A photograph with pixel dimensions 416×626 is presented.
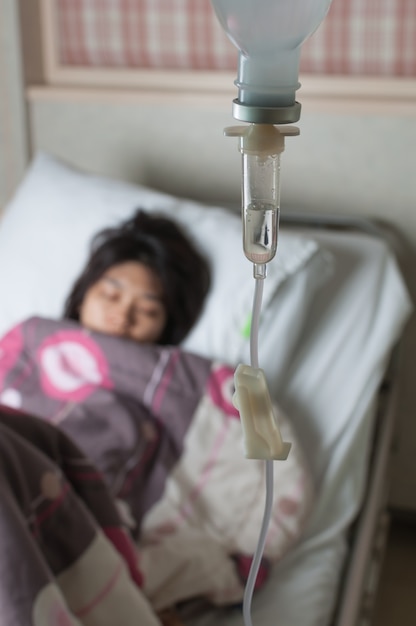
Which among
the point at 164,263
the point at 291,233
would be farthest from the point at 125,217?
the point at 291,233

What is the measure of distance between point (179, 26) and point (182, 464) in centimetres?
106

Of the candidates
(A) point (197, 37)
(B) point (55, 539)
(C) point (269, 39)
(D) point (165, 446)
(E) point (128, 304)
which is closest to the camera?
(C) point (269, 39)

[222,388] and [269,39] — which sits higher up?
[269,39]

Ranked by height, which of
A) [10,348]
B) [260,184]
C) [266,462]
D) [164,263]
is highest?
[260,184]

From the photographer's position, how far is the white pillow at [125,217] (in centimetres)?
158

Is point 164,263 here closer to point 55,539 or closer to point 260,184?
point 55,539

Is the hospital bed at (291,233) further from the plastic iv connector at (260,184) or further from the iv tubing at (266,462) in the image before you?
the plastic iv connector at (260,184)

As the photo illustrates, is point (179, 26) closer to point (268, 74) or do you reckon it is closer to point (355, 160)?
point (355, 160)

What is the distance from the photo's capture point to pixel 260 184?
1.68 ft

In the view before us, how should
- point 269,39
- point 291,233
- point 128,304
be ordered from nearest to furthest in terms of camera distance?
1. point 269,39
2. point 128,304
3. point 291,233

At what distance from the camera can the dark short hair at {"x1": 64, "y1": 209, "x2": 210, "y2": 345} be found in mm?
1605

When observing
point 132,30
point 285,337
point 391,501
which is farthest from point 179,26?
point 391,501

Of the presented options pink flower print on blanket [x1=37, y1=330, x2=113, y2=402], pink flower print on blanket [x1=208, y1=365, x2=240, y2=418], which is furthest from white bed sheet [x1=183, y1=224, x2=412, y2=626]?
pink flower print on blanket [x1=37, y1=330, x2=113, y2=402]

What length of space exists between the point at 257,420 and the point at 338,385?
1.06 meters
